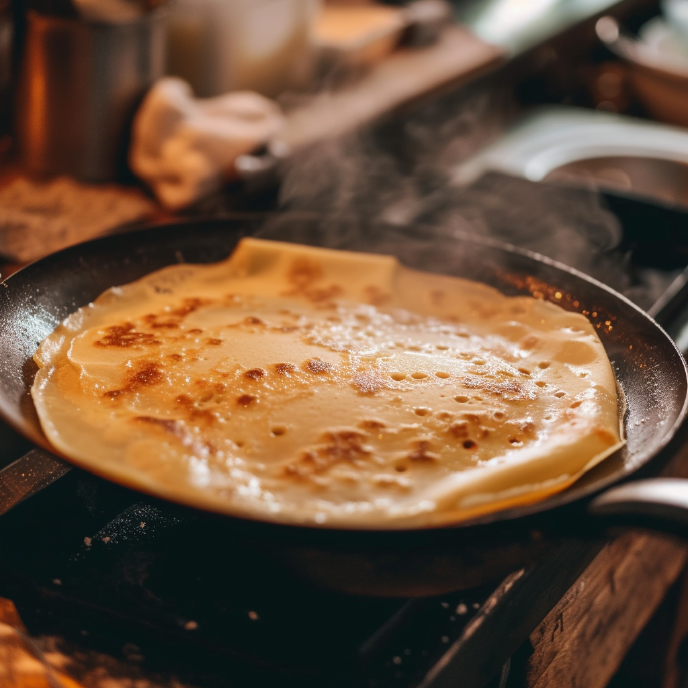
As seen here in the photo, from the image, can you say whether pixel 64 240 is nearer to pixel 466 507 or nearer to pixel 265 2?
pixel 265 2

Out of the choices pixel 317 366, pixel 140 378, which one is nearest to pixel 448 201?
pixel 317 366

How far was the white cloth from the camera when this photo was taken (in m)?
1.68

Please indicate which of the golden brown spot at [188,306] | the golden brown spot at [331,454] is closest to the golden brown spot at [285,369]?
the golden brown spot at [331,454]

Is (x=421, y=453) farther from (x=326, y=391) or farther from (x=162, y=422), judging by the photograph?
(x=162, y=422)

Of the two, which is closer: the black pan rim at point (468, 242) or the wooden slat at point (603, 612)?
the black pan rim at point (468, 242)

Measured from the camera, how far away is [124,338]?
1.07m

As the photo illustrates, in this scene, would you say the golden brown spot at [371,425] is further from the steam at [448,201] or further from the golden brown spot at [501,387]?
the steam at [448,201]

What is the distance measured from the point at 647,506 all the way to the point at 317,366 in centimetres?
48

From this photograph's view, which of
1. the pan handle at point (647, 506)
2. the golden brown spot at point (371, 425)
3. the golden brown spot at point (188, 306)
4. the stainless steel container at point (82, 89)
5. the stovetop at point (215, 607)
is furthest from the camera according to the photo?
the stainless steel container at point (82, 89)

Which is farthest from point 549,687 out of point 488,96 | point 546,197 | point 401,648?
point 488,96

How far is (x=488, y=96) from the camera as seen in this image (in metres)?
2.79

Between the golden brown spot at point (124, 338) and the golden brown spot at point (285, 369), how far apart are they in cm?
19

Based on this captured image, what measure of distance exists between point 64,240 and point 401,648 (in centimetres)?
110

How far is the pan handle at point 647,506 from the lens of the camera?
0.67 meters
